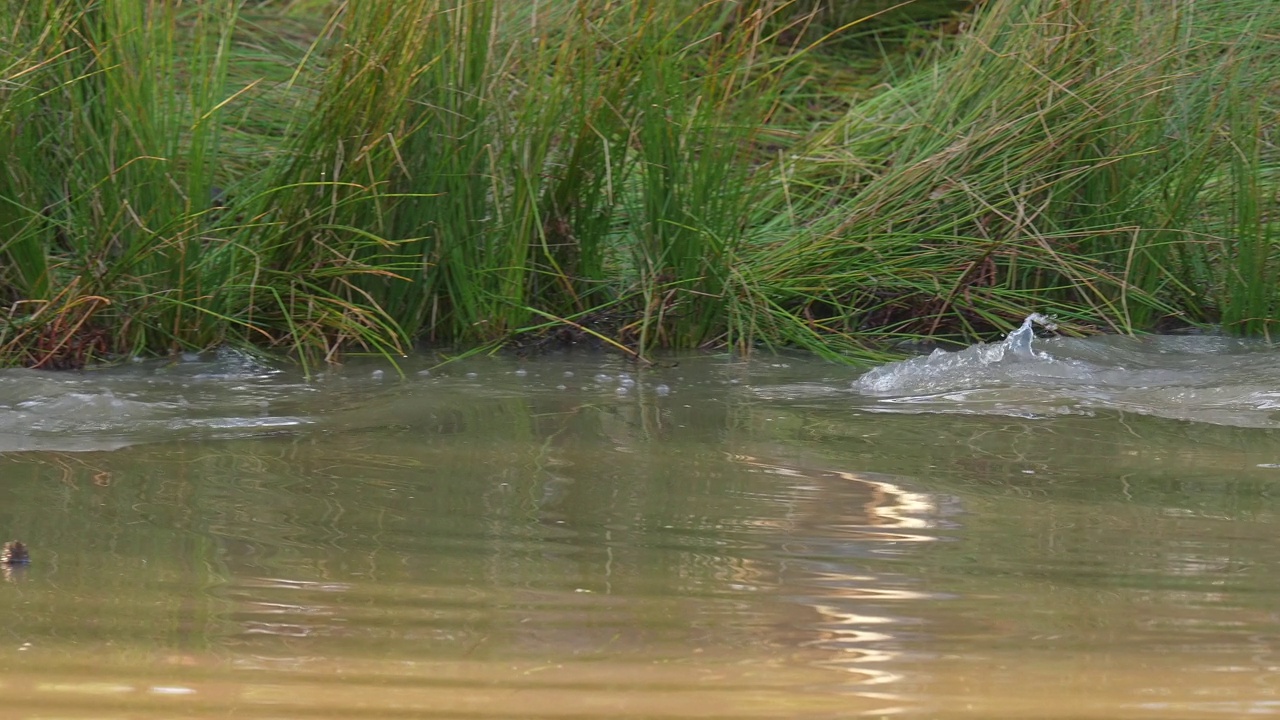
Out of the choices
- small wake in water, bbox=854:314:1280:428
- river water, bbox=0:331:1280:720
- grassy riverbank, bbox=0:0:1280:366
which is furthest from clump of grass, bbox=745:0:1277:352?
river water, bbox=0:331:1280:720

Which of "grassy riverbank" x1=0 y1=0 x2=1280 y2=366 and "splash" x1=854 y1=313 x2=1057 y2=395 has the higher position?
"grassy riverbank" x1=0 y1=0 x2=1280 y2=366

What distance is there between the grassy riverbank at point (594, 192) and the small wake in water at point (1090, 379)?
19 cm

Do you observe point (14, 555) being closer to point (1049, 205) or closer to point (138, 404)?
point (138, 404)

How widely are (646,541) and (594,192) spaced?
1.83 meters

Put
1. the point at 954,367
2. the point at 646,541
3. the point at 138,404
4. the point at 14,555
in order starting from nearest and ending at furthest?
the point at 14,555 < the point at 646,541 < the point at 138,404 < the point at 954,367

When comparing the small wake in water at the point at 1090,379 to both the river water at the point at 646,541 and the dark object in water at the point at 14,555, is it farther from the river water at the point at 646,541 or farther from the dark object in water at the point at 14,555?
the dark object in water at the point at 14,555

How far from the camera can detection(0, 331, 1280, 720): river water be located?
1.46 metres

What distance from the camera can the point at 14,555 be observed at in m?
1.87

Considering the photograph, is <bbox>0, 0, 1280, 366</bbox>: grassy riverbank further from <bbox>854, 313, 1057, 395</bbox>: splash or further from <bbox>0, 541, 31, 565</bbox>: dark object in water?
<bbox>0, 541, 31, 565</bbox>: dark object in water

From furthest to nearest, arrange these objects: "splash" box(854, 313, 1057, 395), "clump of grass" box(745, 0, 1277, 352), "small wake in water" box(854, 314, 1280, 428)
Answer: "clump of grass" box(745, 0, 1277, 352) → "splash" box(854, 313, 1057, 395) → "small wake in water" box(854, 314, 1280, 428)

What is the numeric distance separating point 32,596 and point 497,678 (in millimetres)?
662

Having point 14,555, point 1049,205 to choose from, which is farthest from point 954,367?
point 14,555

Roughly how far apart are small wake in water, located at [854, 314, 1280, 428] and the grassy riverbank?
0.64 feet

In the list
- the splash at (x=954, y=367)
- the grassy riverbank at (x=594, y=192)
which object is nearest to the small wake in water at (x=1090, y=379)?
the splash at (x=954, y=367)
